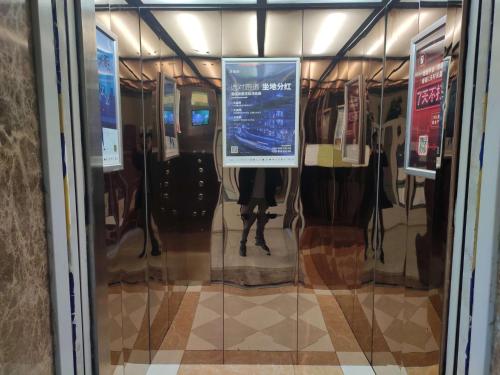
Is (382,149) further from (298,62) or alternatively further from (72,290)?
(72,290)

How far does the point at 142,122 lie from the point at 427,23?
1.58 meters

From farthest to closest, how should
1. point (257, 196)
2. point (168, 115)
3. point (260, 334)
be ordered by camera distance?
point (260, 334)
point (257, 196)
point (168, 115)

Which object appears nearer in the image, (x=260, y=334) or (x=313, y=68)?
(x=313, y=68)

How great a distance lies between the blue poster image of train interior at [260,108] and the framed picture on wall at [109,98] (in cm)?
67

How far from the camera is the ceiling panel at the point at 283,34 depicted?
200cm

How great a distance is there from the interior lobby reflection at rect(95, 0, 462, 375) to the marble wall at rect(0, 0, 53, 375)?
746 millimetres

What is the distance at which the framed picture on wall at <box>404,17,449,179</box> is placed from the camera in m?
1.56

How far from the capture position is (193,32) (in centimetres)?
202

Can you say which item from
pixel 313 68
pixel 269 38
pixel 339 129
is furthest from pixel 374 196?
pixel 269 38

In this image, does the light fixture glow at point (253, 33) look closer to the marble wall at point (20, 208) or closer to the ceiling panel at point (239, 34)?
the ceiling panel at point (239, 34)

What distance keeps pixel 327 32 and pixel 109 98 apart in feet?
4.41

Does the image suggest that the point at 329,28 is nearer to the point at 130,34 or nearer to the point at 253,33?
the point at 253,33

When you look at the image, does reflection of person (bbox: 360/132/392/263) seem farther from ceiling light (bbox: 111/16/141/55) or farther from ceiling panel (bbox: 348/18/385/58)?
ceiling light (bbox: 111/16/141/55)

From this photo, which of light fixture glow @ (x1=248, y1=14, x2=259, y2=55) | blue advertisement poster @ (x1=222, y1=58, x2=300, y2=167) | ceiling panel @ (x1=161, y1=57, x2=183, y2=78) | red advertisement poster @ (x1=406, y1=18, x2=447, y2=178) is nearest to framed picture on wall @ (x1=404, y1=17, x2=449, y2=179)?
red advertisement poster @ (x1=406, y1=18, x2=447, y2=178)
